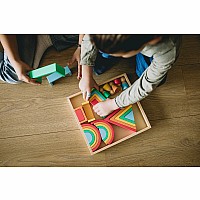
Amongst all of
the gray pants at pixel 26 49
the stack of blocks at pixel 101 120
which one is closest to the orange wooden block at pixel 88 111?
the stack of blocks at pixel 101 120

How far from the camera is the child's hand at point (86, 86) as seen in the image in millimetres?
947

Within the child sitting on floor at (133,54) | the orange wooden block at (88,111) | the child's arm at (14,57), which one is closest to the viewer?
the child sitting on floor at (133,54)

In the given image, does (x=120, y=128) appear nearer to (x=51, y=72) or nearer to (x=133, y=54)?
(x=51, y=72)

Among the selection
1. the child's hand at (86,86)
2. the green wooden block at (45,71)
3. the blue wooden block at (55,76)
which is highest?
the green wooden block at (45,71)

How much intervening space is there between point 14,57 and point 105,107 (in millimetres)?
329

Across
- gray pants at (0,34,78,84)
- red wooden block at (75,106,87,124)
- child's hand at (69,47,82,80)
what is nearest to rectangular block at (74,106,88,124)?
red wooden block at (75,106,87,124)

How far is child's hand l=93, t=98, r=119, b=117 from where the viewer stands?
3.15 ft

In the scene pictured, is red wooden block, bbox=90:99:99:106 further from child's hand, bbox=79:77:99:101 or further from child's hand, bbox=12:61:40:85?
child's hand, bbox=12:61:40:85

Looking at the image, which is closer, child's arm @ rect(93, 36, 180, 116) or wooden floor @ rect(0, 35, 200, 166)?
child's arm @ rect(93, 36, 180, 116)

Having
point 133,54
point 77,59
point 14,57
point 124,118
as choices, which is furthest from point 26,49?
point 133,54

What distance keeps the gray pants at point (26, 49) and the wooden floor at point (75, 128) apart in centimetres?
4

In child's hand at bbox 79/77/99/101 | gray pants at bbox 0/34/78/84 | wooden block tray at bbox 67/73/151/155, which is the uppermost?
gray pants at bbox 0/34/78/84

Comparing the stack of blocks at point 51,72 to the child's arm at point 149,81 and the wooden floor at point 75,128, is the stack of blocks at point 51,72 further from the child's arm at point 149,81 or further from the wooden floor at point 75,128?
the child's arm at point 149,81
